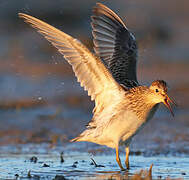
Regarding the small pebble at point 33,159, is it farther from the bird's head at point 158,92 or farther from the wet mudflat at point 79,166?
the bird's head at point 158,92

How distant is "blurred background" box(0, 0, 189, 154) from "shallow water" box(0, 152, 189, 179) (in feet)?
2.38

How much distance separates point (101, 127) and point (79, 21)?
34.6 feet

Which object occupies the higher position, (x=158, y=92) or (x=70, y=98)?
(x=70, y=98)

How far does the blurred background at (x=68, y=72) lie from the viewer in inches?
414

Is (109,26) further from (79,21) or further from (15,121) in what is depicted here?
(79,21)

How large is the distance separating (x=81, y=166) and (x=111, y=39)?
243cm

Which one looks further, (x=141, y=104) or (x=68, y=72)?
(x=68, y=72)

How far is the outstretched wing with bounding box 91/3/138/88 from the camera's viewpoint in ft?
29.3

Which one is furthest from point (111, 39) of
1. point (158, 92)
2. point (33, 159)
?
point (33, 159)

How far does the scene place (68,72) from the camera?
14961 mm

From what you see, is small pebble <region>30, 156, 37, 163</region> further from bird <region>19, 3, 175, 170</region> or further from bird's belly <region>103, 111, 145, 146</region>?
bird's belly <region>103, 111, 145, 146</region>

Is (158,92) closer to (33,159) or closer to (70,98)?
(33,159)

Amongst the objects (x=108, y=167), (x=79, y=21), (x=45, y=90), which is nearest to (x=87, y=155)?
(x=108, y=167)

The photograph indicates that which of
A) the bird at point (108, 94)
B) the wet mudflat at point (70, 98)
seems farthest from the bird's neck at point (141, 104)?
the wet mudflat at point (70, 98)
